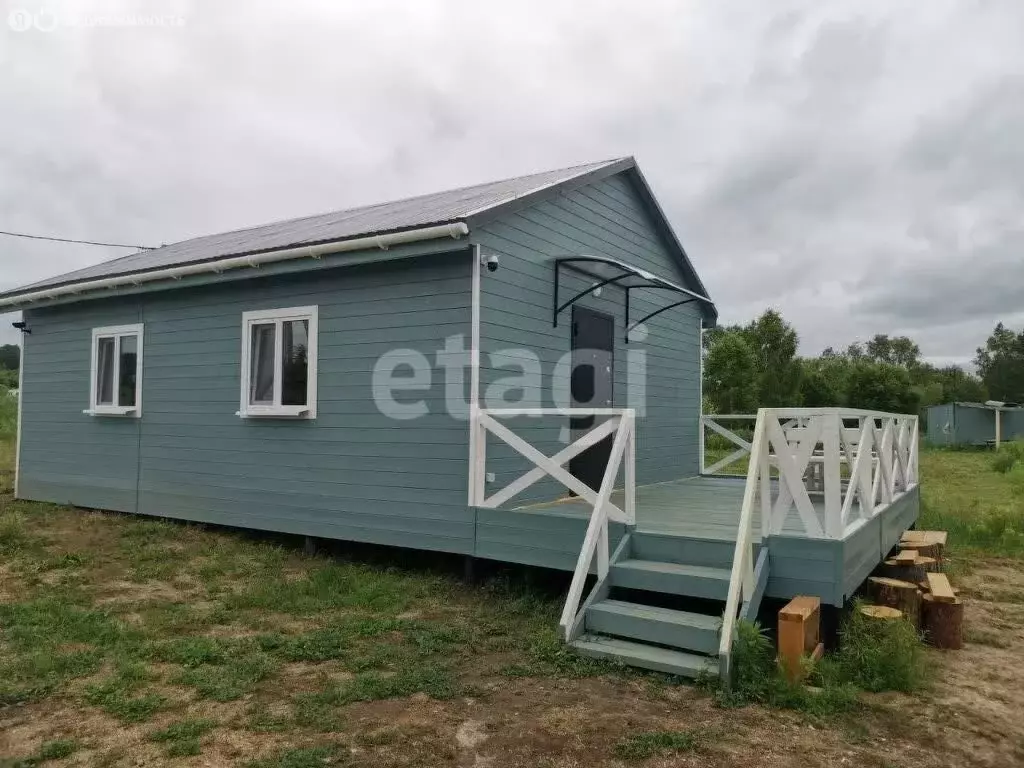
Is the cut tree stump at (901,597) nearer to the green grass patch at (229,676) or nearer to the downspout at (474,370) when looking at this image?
the downspout at (474,370)

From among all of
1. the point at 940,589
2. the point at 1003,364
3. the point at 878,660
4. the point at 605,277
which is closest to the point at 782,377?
the point at 605,277

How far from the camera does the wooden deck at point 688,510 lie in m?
5.54

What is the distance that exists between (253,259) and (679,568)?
4827 millimetres

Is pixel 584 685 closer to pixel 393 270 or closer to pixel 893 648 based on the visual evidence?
pixel 893 648

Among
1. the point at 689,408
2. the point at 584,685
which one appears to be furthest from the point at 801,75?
the point at 584,685

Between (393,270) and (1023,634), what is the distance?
5.95m

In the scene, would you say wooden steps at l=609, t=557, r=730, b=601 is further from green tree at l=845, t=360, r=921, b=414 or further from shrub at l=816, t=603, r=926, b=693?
green tree at l=845, t=360, r=921, b=414

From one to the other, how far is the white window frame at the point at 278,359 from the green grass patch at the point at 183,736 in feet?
12.9

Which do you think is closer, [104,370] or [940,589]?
[940,589]

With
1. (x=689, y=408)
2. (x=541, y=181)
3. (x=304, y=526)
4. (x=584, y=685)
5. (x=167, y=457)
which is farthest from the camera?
(x=689, y=408)

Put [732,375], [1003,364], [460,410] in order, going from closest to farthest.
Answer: [460,410] < [732,375] < [1003,364]

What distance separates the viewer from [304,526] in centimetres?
736

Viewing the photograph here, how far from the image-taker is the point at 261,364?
25.6ft

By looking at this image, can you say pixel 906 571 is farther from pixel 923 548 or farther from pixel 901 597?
pixel 901 597
